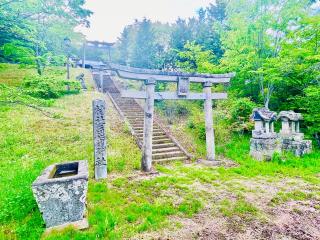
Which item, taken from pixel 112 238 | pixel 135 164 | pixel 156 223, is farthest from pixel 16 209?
pixel 135 164

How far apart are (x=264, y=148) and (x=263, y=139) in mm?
417

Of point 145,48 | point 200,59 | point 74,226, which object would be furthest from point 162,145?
point 145,48

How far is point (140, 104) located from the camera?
16422mm

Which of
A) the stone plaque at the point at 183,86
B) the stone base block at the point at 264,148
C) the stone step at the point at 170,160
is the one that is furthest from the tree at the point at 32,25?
the stone base block at the point at 264,148

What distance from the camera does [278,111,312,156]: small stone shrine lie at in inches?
371

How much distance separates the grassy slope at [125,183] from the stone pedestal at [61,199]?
235 mm

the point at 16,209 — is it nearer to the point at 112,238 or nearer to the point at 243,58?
the point at 112,238

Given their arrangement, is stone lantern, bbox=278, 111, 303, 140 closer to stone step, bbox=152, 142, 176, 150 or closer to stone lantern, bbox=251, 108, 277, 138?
stone lantern, bbox=251, 108, 277, 138

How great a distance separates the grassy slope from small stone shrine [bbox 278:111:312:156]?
1.64ft

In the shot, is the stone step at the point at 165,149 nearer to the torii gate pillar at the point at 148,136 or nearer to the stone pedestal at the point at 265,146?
the torii gate pillar at the point at 148,136

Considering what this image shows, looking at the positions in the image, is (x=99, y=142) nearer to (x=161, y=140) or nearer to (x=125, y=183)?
(x=125, y=183)

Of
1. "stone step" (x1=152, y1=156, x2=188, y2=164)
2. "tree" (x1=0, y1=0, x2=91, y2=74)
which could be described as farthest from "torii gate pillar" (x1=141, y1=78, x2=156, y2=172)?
"tree" (x1=0, y1=0, x2=91, y2=74)

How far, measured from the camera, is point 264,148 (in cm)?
900

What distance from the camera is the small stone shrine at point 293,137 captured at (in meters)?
9.43
